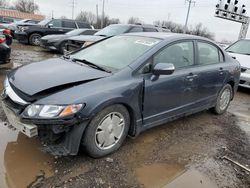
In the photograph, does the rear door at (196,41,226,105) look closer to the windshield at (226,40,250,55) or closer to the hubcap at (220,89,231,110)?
the hubcap at (220,89,231,110)

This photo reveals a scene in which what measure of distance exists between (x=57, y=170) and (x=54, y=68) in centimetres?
127

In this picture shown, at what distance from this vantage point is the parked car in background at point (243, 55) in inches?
278

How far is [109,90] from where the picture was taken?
2.78 metres

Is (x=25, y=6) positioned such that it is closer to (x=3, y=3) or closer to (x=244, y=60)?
(x=3, y=3)

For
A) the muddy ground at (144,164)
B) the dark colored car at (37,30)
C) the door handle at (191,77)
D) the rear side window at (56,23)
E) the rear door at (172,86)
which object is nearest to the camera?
the muddy ground at (144,164)

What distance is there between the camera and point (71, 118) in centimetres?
248

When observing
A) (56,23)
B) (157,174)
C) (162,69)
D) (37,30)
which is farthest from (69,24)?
A: (157,174)

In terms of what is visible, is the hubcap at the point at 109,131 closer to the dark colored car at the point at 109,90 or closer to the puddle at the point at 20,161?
the dark colored car at the point at 109,90

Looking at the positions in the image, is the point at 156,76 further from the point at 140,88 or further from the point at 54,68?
the point at 54,68

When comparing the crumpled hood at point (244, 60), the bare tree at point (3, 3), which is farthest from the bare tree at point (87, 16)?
the crumpled hood at point (244, 60)

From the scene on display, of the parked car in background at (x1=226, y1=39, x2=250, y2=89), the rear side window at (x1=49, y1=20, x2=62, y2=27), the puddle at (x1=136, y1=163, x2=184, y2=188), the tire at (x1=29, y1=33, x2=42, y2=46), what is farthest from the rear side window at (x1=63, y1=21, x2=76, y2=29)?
the puddle at (x1=136, y1=163, x2=184, y2=188)

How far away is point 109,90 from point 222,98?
9.89 ft

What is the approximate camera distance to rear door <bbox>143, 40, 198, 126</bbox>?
129 inches

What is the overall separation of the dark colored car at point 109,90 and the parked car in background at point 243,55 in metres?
3.11
